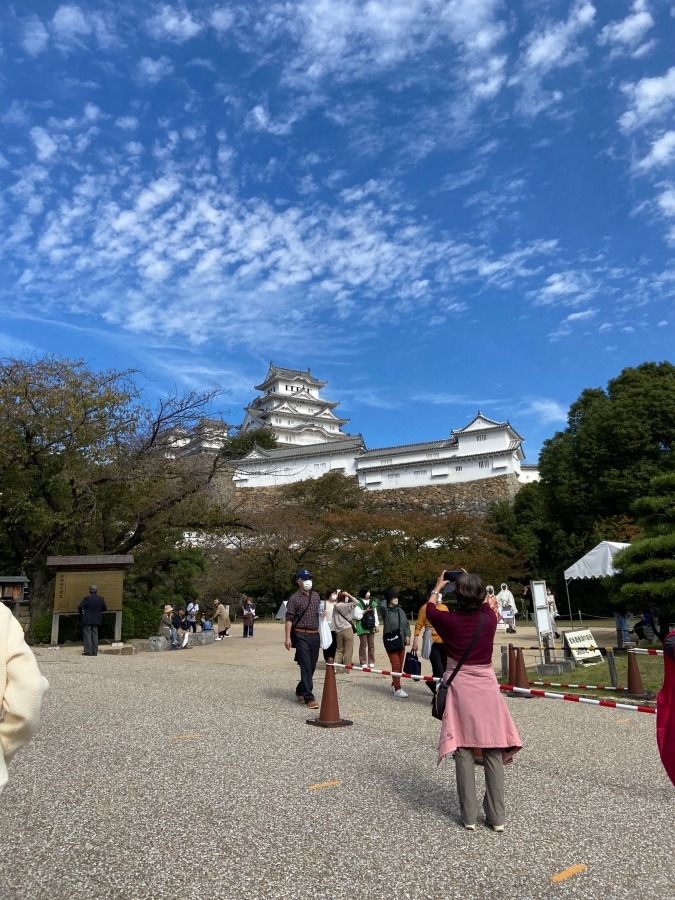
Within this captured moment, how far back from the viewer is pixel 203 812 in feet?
13.4

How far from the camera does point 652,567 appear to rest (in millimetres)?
10617

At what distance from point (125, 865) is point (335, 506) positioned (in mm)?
34897

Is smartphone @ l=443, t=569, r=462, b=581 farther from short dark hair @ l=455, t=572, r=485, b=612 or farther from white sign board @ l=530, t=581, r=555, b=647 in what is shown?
white sign board @ l=530, t=581, r=555, b=647

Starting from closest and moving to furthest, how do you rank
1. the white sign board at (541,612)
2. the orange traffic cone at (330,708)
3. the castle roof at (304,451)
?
the orange traffic cone at (330,708) < the white sign board at (541,612) < the castle roof at (304,451)

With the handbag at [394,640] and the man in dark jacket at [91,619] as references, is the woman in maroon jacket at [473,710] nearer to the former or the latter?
the handbag at [394,640]

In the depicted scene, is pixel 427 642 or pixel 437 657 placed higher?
pixel 427 642

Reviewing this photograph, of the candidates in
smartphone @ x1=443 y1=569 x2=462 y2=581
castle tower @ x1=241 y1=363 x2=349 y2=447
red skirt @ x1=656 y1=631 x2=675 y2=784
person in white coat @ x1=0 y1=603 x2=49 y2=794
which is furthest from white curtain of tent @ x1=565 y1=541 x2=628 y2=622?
castle tower @ x1=241 y1=363 x2=349 y2=447

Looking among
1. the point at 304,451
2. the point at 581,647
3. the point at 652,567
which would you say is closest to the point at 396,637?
the point at 581,647

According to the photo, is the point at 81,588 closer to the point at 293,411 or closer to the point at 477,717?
the point at 477,717

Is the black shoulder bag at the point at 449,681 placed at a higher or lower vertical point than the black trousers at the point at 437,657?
higher

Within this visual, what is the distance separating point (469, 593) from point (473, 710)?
0.73 meters

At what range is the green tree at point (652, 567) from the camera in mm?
10383

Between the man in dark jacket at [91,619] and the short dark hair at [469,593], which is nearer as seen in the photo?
the short dark hair at [469,593]

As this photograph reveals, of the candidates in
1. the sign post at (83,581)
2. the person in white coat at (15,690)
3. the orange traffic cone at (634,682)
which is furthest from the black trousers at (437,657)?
the sign post at (83,581)
